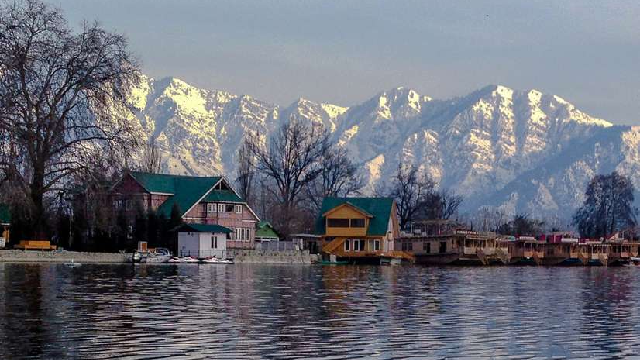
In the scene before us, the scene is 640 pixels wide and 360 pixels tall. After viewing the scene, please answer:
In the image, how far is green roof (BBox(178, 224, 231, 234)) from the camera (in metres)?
112

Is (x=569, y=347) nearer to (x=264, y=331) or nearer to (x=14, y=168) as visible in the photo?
(x=264, y=331)

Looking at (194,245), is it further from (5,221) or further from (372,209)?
(372,209)

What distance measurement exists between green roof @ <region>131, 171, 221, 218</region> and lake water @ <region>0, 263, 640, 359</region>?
58.3 metres

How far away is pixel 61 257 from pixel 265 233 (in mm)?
45455

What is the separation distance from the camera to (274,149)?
16150 cm

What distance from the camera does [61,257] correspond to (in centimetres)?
9494

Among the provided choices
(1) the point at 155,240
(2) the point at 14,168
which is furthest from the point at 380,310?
(1) the point at 155,240

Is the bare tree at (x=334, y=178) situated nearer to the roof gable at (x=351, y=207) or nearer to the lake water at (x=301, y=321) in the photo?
the roof gable at (x=351, y=207)

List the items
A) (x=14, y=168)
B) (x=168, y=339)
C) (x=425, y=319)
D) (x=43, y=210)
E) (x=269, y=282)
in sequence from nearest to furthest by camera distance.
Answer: (x=168, y=339)
(x=425, y=319)
(x=269, y=282)
(x=14, y=168)
(x=43, y=210)

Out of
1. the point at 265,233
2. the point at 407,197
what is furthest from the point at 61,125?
the point at 407,197

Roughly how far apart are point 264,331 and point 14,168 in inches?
2040

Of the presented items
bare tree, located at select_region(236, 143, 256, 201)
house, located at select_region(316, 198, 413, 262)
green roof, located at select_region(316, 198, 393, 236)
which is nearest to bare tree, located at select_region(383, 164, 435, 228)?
bare tree, located at select_region(236, 143, 256, 201)

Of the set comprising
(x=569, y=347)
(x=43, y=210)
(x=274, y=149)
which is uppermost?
(x=274, y=149)

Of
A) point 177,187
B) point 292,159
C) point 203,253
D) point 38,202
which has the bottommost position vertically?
point 203,253
